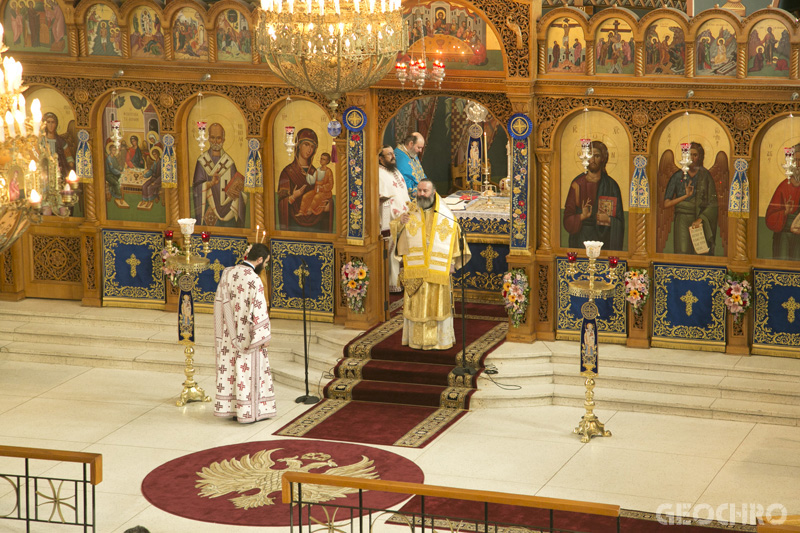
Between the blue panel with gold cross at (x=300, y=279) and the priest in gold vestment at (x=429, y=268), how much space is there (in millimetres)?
1526

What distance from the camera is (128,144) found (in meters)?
16.1

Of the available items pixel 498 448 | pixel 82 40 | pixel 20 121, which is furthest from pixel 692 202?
pixel 20 121

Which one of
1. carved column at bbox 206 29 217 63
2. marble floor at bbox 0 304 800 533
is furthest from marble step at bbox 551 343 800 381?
carved column at bbox 206 29 217 63

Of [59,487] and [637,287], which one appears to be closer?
[59,487]

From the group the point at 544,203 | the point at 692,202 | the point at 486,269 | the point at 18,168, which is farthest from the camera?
the point at 486,269

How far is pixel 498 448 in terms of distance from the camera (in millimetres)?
12422

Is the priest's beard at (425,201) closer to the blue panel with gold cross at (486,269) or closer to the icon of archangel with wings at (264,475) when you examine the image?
the blue panel with gold cross at (486,269)

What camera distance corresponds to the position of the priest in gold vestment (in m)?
14.1

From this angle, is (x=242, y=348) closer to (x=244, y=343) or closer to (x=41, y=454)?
(x=244, y=343)

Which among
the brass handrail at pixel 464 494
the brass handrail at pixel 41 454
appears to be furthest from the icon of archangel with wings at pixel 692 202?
the brass handrail at pixel 41 454

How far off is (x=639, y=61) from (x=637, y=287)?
249 cm

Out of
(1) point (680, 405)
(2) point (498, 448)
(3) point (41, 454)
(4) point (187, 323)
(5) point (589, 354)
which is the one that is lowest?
(2) point (498, 448)

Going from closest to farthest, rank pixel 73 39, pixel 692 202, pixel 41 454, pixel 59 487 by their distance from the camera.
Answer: pixel 41 454 → pixel 59 487 → pixel 692 202 → pixel 73 39

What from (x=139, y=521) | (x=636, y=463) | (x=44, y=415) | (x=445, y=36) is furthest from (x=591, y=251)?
(x=44, y=415)
